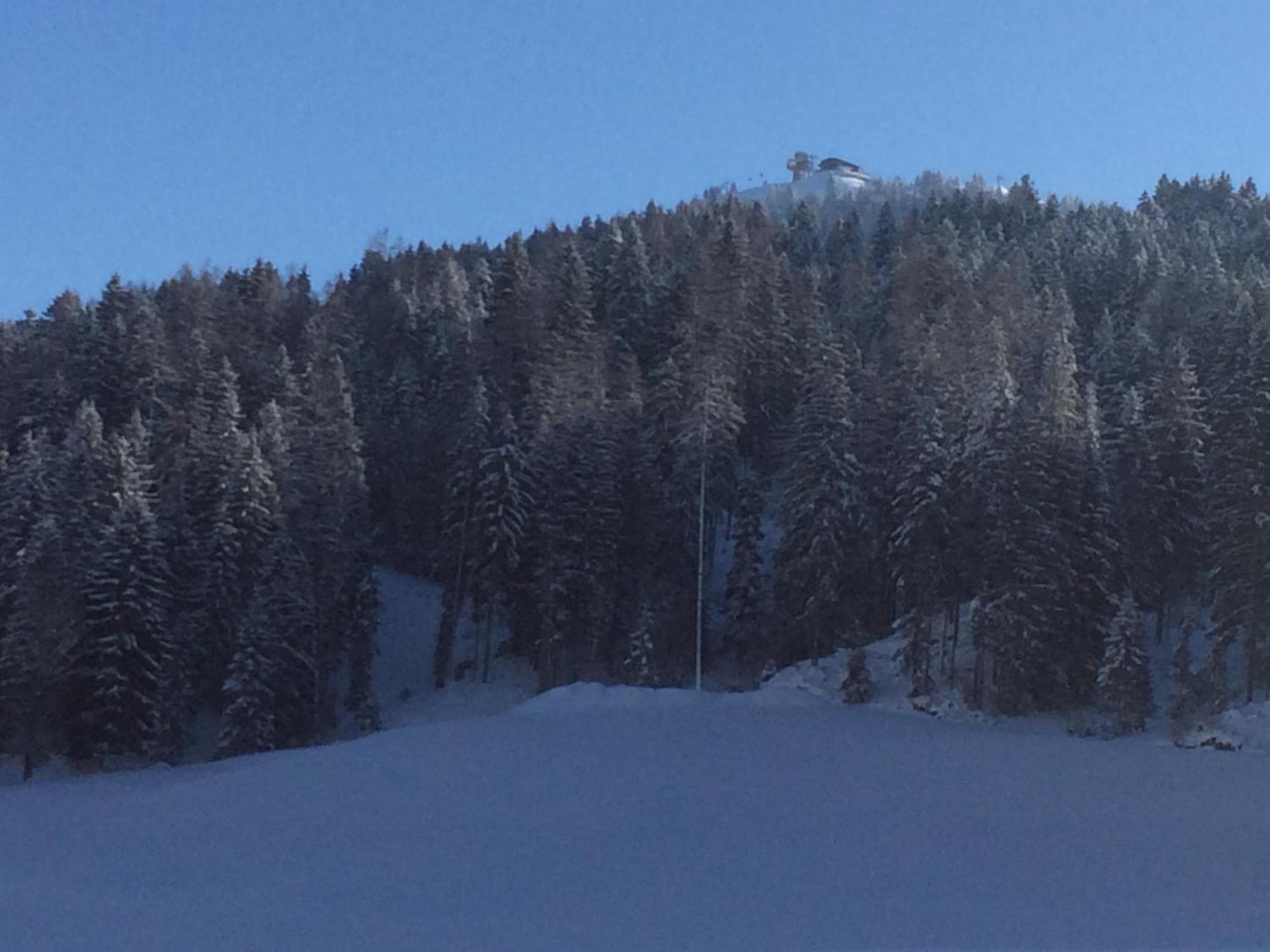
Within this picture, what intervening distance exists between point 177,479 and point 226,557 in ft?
18.0

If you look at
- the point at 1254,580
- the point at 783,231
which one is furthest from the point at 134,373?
the point at 783,231

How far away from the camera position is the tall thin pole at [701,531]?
46.0 metres

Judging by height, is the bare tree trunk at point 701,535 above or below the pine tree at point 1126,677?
above

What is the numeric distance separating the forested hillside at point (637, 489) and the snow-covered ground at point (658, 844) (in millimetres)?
6495

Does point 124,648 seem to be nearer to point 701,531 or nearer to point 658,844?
point 701,531

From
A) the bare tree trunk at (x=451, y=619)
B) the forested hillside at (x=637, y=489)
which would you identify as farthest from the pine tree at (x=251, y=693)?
the bare tree trunk at (x=451, y=619)

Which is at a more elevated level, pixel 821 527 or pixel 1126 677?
pixel 821 527

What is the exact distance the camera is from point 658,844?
21094mm

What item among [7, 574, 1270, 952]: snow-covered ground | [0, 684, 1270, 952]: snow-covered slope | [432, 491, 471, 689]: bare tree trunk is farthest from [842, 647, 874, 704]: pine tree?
[432, 491, 471, 689]: bare tree trunk

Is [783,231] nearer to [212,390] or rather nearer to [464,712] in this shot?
[212,390]

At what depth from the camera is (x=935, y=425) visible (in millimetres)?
42469

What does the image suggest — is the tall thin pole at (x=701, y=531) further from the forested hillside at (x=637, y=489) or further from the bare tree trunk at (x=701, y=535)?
the forested hillside at (x=637, y=489)

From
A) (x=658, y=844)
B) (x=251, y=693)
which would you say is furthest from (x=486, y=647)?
(x=658, y=844)

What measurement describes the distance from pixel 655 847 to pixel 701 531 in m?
27.6
